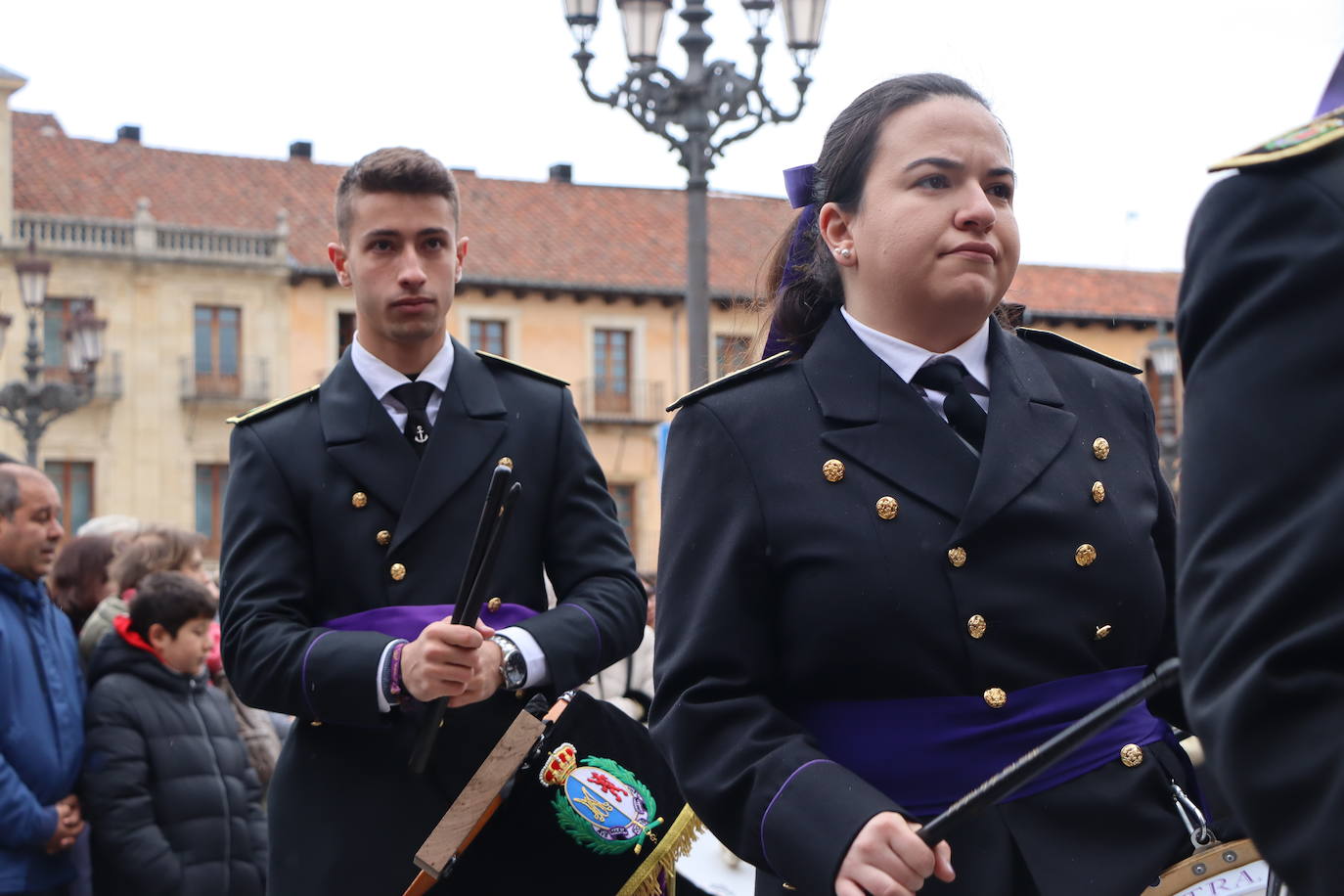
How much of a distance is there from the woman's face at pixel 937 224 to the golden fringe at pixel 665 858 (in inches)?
48.0

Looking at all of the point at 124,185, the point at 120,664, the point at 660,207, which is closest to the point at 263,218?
the point at 124,185

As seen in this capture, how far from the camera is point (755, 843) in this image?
95.4 inches

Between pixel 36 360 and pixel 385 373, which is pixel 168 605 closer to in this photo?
pixel 385 373

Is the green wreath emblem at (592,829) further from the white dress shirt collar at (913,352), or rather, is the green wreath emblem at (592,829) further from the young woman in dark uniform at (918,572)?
the white dress shirt collar at (913,352)

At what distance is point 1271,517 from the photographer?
1.38 metres

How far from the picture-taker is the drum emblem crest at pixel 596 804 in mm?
3346

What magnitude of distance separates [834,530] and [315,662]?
1.27 metres

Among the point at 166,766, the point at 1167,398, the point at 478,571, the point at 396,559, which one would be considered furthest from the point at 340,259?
the point at 1167,398

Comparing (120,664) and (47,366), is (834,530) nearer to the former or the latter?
(120,664)

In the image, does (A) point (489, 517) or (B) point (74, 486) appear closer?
(A) point (489, 517)

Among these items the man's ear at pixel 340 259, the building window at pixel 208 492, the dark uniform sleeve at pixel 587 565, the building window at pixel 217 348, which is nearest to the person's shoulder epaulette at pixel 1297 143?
the dark uniform sleeve at pixel 587 565

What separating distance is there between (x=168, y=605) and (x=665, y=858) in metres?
3.24

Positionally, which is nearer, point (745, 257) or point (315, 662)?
point (315, 662)

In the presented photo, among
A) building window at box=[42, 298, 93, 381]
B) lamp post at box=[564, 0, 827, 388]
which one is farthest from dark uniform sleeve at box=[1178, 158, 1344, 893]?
building window at box=[42, 298, 93, 381]
